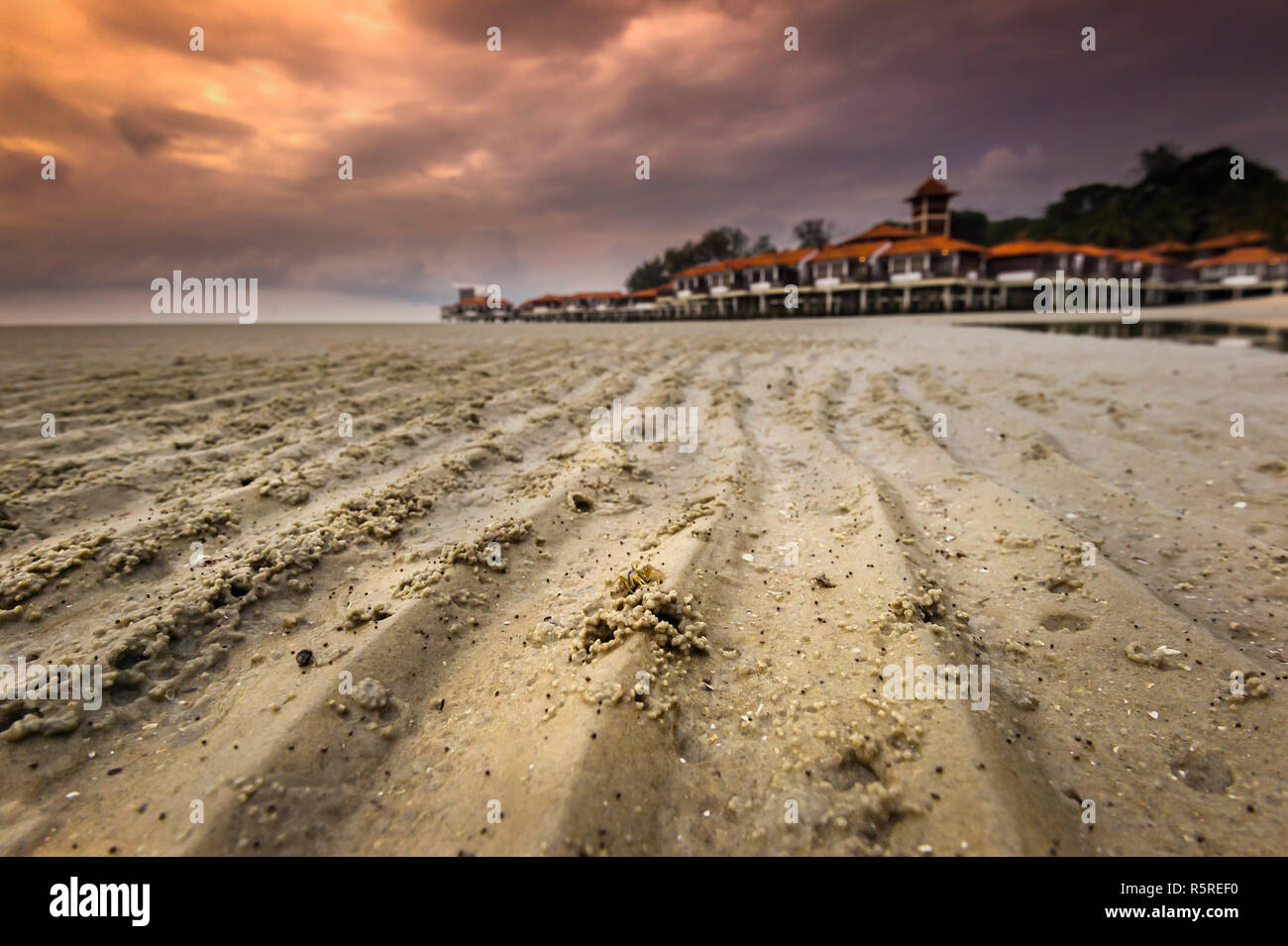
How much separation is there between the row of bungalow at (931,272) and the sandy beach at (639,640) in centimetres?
4103

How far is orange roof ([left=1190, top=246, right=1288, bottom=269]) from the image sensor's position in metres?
56.1

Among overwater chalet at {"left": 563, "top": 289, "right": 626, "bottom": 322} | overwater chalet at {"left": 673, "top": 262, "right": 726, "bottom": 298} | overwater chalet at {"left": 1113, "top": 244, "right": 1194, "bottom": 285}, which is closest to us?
overwater chalet at {"left": 1113, "top": 244, "right": 1194, "bottom": 285}

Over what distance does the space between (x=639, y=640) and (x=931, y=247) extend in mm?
52247

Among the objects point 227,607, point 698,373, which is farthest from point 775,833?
point 698,373

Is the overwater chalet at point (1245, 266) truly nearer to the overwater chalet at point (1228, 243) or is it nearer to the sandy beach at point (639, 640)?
the overwater chalet at point (1228, 243)

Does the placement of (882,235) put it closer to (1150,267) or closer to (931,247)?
→ (931,247)

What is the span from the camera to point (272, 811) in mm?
1733

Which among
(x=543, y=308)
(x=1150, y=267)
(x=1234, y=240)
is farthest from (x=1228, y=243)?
(x=543, y=308)

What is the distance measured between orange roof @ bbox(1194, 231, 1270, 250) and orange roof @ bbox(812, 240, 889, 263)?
4399 centimetres

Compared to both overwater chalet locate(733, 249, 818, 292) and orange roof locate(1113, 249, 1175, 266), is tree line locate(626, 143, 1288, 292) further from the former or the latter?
overwater chalet locate(733, 249, 818, 292)

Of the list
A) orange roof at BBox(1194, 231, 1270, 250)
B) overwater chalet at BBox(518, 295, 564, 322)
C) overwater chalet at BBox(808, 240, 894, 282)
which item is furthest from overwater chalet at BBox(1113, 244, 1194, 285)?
overwater chalet at BBox(518, 295, 564, 322)

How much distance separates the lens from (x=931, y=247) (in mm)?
44969
